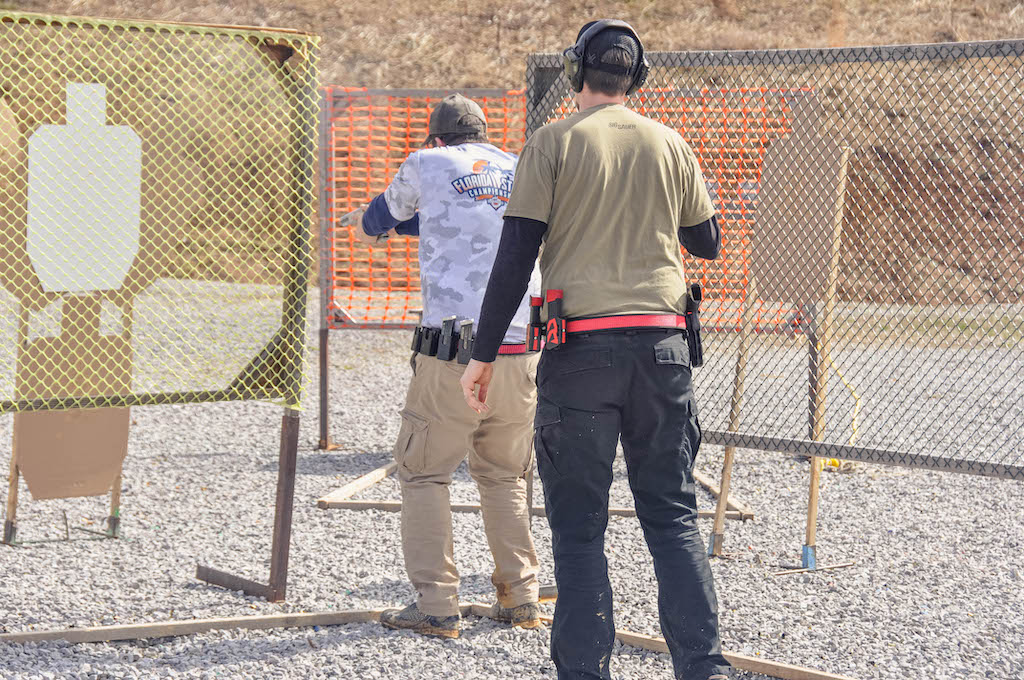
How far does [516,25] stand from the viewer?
74.4 ft

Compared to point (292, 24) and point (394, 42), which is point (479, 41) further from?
point (292, 24)

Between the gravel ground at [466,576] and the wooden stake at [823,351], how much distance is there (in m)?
0.19

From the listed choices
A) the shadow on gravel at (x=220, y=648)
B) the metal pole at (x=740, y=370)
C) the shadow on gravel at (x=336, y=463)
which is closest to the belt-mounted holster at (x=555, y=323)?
the shadow on gravel at (x=220, y=648)

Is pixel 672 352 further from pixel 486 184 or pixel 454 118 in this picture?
pixel 454 118

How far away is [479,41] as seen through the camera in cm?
2245

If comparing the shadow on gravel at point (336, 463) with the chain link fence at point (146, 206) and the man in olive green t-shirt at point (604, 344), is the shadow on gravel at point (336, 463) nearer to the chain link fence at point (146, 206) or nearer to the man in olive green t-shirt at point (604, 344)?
the chain link fence at point (146, 206)

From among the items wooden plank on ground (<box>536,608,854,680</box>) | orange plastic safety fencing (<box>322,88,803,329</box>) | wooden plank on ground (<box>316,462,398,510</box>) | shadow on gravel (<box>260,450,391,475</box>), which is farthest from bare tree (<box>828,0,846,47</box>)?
wooden plank on ground (<box>536,608,854,680</box>)

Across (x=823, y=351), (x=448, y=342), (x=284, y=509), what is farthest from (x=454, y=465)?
(x=823, y=351)

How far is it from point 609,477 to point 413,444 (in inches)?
41.0

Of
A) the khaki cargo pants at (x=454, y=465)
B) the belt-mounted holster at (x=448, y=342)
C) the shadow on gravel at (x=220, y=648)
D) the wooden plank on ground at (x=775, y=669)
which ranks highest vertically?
the belt-mounted holster at (x=448, y=342)

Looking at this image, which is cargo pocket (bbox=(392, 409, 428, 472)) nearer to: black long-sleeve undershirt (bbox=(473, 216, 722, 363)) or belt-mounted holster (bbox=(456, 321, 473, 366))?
belt-mounted holster (bbox=(456, 321, 473, 366))

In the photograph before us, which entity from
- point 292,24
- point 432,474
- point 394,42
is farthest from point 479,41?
point 432,474

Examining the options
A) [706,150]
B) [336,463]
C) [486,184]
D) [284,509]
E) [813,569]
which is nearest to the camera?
[486,184]

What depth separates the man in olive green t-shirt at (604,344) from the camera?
9.98ft
